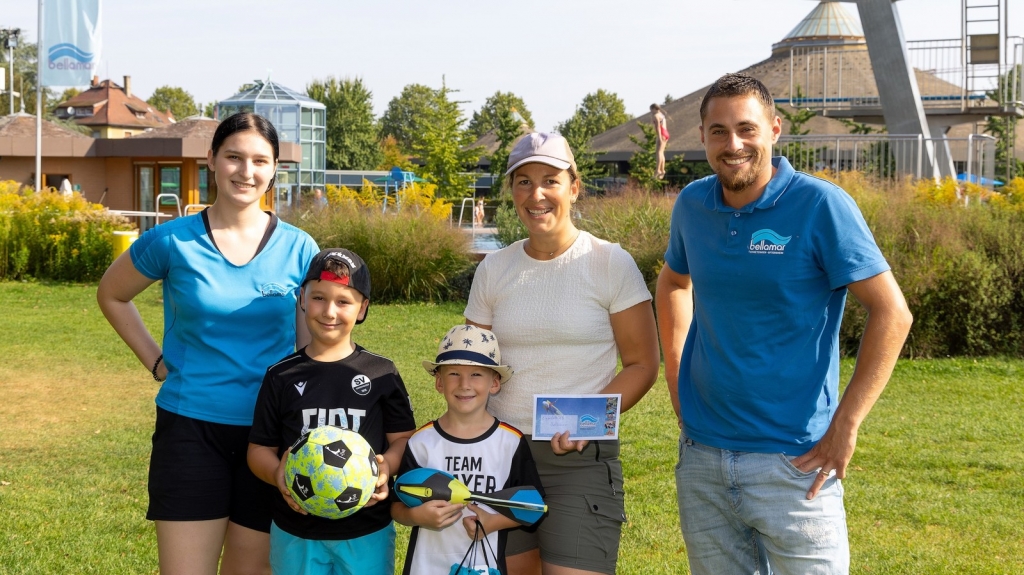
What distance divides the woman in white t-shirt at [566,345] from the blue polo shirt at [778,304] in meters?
0.34

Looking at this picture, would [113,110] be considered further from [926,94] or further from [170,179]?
[926,94]

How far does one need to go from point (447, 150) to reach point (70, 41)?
48.0 feet

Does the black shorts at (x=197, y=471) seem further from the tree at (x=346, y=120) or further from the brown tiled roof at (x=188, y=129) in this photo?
the tree at (x=346, y=120)

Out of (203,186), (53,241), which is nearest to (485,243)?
(53,241)

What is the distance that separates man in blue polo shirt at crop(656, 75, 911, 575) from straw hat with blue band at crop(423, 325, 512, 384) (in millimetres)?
770

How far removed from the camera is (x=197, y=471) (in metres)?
3.64

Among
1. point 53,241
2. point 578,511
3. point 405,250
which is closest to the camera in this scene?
point 578,511

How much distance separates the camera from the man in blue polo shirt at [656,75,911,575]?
3170 mm

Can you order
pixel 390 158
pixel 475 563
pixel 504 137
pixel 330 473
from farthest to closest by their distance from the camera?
pixel 390 158, pixel 504 137, pixel 475 563, pixel 330 473

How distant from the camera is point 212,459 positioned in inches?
144

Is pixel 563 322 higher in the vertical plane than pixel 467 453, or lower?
higher

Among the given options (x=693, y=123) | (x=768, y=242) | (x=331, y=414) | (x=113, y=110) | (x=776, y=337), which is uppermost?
(x=113, y=110)

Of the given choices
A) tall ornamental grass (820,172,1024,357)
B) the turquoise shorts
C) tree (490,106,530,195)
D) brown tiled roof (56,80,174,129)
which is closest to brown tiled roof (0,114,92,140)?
tree (490,106,530,195)

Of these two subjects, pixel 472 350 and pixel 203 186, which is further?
pixel 203 186
